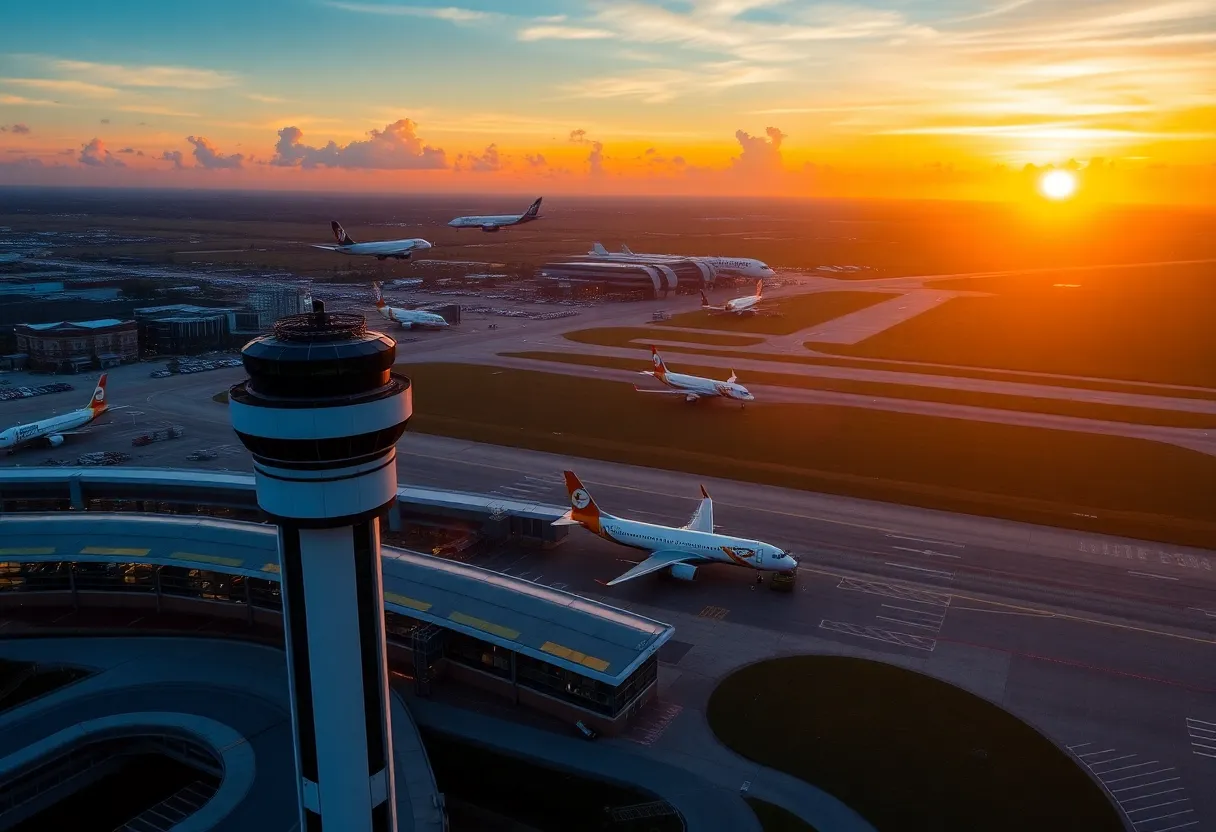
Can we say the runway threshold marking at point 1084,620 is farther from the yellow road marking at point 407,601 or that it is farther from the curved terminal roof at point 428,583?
the yellow road marking at point 407,601

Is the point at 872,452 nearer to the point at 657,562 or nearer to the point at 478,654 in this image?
the point at 657,562

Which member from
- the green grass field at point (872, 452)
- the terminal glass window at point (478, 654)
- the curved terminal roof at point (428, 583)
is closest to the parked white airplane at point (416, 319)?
the green grass field at point (872, 452)

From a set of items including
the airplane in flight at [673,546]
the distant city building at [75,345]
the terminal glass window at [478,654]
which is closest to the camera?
the terminal glass window at [478,654]

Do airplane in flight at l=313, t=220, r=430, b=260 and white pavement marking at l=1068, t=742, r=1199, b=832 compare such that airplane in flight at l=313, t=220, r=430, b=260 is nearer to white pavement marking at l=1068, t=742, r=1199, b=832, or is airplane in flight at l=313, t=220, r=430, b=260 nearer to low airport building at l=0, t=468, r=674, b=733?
low airport building at l=0, t=468, r=674, b=733

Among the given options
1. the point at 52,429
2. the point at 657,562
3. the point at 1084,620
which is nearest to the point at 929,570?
the point at 1084,620

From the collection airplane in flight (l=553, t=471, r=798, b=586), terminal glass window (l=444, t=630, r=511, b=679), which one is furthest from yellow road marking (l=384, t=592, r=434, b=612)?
airplane in flight (l=553, t=471, r=798, b=586)

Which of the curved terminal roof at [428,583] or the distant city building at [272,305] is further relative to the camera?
the distant city building at [272,305]
